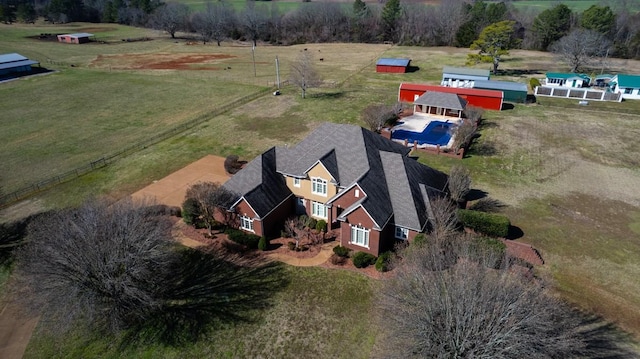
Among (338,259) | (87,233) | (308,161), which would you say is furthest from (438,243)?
(87,233)

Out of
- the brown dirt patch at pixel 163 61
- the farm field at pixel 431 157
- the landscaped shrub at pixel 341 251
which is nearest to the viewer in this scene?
the farm field at pixel 431 157

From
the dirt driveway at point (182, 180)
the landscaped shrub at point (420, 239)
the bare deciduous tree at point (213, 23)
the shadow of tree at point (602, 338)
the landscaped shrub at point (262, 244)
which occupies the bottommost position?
the shadow of tree at point (602, 338)

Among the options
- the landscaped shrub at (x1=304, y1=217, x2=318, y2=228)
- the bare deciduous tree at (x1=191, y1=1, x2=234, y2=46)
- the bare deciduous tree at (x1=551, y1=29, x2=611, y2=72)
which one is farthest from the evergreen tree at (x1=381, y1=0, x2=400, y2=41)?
the landscaped shrub at (x1=304, y1=217, x2=318, y2=228)

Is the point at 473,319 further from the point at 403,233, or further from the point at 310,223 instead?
the point at 310,223

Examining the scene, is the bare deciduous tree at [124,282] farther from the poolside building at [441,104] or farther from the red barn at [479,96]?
the red barn at [479,96]

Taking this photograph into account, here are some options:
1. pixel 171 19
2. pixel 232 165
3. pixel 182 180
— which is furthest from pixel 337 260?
pixel 171 19

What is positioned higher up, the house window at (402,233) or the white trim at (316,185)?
the white trim at (316,185)

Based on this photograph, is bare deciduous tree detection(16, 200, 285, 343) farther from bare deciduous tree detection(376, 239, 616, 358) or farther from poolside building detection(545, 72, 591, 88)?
poolside building detection(545, 72, 591, 88)

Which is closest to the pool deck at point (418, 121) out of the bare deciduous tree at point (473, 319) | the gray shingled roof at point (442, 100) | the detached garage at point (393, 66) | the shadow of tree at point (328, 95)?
the gray shingled roof at point (442, 100)
